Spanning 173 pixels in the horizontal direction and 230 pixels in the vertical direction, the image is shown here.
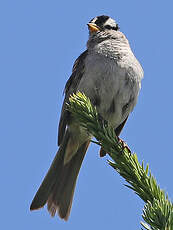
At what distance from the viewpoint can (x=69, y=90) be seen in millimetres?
4867

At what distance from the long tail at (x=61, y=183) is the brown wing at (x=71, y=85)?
0.74 ft

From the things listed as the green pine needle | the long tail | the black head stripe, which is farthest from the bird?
the green pine needle

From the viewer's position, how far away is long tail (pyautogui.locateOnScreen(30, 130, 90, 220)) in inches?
179

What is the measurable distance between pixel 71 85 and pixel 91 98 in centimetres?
55

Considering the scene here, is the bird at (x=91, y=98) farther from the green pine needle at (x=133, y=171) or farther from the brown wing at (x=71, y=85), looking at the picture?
the green pine needle at (x=133, y=171)

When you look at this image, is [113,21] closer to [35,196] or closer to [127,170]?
[35,196]

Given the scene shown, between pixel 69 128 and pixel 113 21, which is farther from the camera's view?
pixel 113 21

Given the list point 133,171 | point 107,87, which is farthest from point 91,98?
point 133,171

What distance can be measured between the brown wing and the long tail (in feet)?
0.74

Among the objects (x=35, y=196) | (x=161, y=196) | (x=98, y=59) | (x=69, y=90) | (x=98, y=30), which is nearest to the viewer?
(x=161, y=196)

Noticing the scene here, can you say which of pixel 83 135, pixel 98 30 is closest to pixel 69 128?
pixel 83 135

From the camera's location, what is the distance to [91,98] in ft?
14.5

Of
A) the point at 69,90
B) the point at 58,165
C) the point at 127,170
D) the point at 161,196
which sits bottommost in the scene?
the point at 161,196

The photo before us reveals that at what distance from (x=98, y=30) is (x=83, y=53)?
473mm
